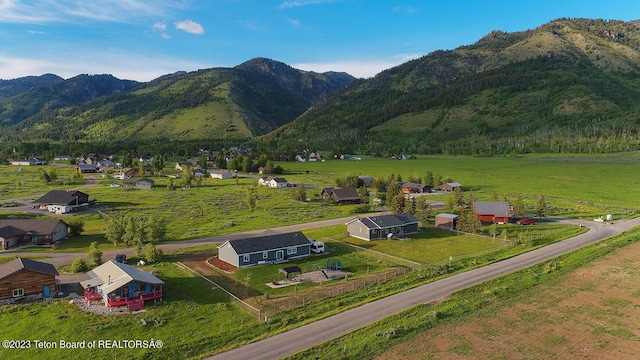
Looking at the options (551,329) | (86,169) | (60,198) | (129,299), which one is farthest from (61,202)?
(86,169)

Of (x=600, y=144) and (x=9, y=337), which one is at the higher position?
(x=600, y=144)

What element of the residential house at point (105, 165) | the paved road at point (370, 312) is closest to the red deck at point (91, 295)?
the paved road at point (370, 312)

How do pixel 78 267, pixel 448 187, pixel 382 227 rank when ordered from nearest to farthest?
1. pixel 78 267
2. pixel 382 227
3. pixel 448 187

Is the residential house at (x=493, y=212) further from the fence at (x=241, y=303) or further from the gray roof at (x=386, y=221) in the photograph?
the fence at (x=241, y=303)

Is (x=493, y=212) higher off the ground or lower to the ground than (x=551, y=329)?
higher

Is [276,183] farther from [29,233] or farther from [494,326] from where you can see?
[494,326]

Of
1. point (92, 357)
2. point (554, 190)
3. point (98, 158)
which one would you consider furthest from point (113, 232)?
point (98, 158)

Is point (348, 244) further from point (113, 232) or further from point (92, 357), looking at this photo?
point (92, 357)
